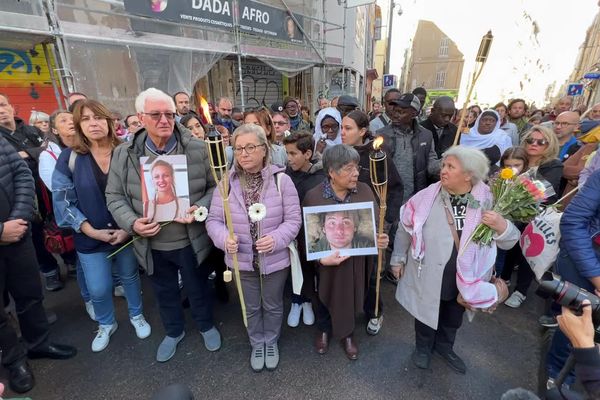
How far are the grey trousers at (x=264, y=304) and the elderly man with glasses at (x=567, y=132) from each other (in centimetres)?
441

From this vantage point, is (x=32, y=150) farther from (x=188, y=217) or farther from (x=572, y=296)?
(x=572, y=296)

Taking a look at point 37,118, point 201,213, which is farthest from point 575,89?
point 37,118

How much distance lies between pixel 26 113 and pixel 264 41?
20.5ft

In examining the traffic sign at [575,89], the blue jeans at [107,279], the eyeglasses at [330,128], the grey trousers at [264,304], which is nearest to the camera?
the grey trousers at [264,304]

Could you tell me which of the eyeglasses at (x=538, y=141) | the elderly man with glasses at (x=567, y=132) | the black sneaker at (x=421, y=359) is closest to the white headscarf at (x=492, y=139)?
the elderly man with glasses at (x=567, y=132)

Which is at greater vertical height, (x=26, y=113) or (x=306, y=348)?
(x=26, y=113)

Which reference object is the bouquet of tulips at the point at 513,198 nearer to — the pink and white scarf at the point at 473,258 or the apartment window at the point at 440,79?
the pink and white scarf at the point at 473,258

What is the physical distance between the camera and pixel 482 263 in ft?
7.04

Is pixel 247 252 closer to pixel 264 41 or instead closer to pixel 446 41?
pixel 264 41

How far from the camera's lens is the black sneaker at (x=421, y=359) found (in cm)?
258

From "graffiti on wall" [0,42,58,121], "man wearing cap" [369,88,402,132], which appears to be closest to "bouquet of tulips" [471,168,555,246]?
"man wearing cap" [369,88,402,132]

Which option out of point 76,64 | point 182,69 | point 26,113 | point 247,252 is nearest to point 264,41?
point 182,69

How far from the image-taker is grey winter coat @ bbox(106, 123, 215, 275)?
228 centimetres

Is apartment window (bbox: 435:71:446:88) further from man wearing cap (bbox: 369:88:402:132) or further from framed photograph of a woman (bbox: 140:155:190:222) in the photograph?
framed photograph of a woman (bbox: 140:155:190:222)
